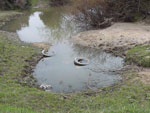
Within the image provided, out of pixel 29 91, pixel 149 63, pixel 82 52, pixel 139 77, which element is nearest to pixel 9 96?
pixel 29 91

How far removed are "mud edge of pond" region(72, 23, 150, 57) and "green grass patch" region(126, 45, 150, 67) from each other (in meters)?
0.77

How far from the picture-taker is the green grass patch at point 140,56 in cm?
813

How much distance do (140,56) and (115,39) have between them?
3426 mm

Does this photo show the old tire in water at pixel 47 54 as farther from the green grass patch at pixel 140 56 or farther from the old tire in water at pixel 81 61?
the green grass patch at pixel 140 56

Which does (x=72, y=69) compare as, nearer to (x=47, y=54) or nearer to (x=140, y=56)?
(x=47, y=54)

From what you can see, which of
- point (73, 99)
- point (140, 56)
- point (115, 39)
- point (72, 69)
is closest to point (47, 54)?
point (72, 69)

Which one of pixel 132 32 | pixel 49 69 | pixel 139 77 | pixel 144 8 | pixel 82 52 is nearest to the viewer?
pixel 139 77

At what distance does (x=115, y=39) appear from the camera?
11.9m

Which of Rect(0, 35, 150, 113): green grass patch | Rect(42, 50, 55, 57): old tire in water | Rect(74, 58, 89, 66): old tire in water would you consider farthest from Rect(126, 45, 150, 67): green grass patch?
Rect(42, 50, 55, 57): old tire in water

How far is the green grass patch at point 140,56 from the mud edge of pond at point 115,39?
77 centimetres

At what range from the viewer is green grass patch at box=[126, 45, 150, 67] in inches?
320

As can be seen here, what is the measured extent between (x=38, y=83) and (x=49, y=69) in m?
1.49

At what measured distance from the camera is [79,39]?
13445 mm

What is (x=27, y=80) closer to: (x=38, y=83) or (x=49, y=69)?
(x=38, y=83)
